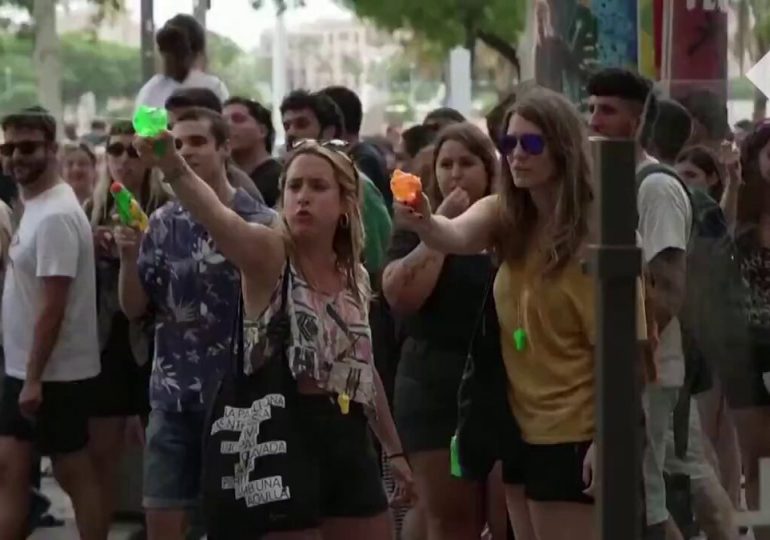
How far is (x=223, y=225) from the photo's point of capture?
4957 mm

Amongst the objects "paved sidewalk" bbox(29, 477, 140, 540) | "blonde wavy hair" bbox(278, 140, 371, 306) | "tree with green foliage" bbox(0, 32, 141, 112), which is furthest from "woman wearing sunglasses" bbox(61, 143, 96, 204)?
"tree with green foliage" bbox(0, 32, 141, 112)

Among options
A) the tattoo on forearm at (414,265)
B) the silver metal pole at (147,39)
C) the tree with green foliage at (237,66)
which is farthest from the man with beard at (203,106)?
the tree with green foliage at (237,66)

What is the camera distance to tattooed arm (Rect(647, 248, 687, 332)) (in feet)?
19.7

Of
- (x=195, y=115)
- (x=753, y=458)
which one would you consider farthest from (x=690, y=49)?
(x=195, y=115)

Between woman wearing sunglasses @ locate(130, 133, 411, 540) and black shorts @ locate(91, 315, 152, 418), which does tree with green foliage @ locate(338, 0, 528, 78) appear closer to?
black shorts @ locate(91, 315, 152, 418)

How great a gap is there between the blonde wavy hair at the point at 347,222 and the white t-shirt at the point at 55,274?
1.87m

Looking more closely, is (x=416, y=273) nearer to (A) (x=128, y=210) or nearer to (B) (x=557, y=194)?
(A) (x=128, y=210)

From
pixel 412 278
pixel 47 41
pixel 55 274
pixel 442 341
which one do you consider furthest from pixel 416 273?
pixel 47 41

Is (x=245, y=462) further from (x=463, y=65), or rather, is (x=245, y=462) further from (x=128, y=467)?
(x=463, y=65)

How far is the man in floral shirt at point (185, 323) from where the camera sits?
19.9ft

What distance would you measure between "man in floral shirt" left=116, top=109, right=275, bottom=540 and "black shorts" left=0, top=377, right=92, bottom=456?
0.97m

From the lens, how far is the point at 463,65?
94.2 feet

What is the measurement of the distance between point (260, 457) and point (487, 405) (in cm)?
79

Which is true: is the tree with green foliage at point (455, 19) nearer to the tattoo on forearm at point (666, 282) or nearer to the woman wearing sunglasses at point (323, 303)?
the tattoo on forearm at point (666, 282)
